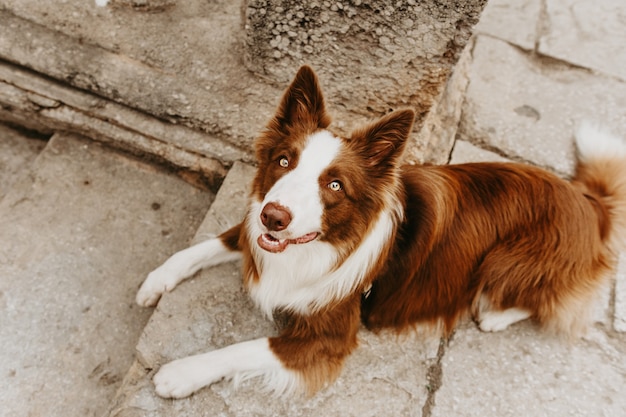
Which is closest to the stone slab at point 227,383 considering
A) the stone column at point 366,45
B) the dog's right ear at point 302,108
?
the dog's right ear at point 302,108

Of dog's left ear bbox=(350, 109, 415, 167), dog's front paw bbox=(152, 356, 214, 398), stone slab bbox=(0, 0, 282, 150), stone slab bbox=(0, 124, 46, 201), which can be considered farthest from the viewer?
stone slab bbox=(0, 124, 46, 201)

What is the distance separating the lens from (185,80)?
10.4 feet

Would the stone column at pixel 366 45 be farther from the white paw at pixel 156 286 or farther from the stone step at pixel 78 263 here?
the white paw at pixel 156 286

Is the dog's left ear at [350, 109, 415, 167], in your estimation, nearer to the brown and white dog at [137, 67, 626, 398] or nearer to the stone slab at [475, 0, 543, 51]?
the brown and white dog at [137, 67, 626, 398]

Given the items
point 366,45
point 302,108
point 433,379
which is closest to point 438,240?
point 433,379

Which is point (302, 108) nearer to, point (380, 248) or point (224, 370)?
point (380, 248)

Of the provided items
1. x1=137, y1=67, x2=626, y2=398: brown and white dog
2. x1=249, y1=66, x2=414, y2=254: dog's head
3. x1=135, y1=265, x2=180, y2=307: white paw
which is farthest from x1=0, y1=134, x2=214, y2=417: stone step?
x1=249, y1=66, x2=414, y2=254: dog's head

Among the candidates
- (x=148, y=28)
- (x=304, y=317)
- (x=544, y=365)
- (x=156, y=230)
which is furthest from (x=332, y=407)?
(x=148, y=28)

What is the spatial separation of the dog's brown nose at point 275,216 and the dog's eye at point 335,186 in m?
0.24

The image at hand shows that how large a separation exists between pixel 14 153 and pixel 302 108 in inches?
94.9

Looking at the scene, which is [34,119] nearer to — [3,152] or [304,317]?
[3,152]

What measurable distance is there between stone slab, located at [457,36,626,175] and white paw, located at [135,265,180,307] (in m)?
2.11

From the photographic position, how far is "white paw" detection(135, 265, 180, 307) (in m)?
2.67

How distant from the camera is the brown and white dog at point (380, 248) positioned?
2.08 metres
